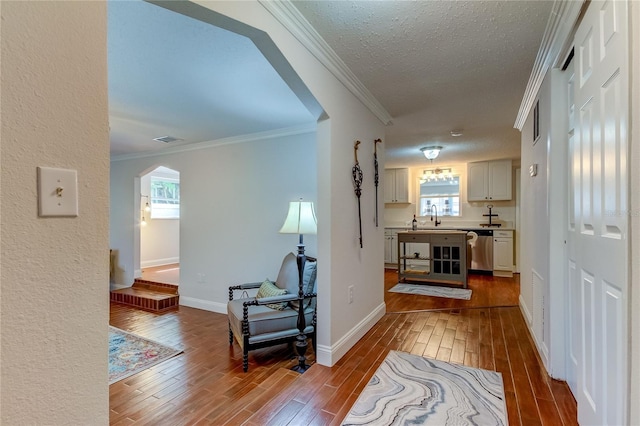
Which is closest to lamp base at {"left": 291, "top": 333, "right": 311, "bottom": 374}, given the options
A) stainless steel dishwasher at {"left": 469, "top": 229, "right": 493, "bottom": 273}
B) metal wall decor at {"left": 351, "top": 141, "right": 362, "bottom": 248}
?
metal wall decor at {"left": 351, "top": 141, "right": 362, "bottom": 248}

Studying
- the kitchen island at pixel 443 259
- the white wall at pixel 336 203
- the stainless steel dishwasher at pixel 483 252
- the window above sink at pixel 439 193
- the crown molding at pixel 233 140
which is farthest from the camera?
the window above sink at pixel 439 193

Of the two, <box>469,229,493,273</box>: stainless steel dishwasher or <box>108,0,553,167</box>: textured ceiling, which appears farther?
<box>469,229,493,273</box>: stainless steel dishwasher

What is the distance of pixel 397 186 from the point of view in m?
7.28

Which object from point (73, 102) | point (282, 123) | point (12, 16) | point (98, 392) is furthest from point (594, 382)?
point (282, 123)

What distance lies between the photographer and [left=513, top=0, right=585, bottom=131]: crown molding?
1.62 meters

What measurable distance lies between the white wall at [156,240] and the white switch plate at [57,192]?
21.6ft

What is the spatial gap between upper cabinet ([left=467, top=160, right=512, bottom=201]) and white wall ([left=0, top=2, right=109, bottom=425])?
6.82 m

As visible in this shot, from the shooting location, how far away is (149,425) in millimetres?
A: 1768

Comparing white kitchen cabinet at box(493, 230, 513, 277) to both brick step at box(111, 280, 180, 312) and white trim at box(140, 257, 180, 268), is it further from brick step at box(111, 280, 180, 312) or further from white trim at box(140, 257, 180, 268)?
white trim at box(140, 257, 180, 268)

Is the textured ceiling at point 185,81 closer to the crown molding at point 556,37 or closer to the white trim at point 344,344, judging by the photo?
the crown molding at point 556,37

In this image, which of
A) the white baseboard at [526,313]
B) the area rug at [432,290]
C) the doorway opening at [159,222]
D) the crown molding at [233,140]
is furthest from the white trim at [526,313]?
the doorway opening at [159,222]

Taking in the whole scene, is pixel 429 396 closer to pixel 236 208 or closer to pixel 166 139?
pixel 236 208

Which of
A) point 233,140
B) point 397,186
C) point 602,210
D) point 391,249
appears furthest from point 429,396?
point 397,186

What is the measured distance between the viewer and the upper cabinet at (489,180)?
6113 mm
